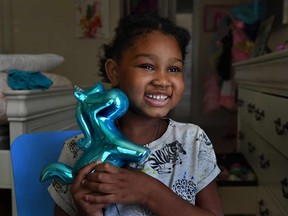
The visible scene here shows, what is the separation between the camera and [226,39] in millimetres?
3248

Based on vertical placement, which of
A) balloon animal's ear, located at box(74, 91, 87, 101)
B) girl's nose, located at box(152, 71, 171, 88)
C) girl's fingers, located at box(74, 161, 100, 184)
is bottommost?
girl's fingers, located at box(74, 161, 100, 184)

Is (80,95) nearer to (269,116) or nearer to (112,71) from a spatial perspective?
(112,71)

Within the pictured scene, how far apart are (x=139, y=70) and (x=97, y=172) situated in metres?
0.19

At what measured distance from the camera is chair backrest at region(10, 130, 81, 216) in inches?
36.4

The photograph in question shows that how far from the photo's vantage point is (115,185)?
570 mm

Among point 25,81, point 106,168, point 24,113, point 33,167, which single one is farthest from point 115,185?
point 25,81

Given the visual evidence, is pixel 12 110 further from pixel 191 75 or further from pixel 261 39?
pixel 191 75

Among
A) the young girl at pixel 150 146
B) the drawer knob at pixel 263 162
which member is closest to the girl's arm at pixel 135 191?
the young girl at pixel 150 146

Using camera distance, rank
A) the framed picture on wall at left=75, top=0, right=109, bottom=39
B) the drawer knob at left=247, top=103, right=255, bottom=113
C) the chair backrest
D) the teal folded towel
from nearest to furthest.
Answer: the chair backrest → the teal folded towel → the drawer knob at left=247, top=103, right=255, bottom=113 → the framed picture on wall at left=75, top=0, right=109, bottom=39

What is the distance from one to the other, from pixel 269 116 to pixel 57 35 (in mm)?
1447

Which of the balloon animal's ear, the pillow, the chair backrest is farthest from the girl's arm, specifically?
the pillow

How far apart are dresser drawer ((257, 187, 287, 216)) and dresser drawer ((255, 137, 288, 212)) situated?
0.08 ft

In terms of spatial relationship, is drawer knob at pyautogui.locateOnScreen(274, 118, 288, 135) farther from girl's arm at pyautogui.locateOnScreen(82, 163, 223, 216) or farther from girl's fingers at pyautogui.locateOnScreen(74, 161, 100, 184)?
girl's fingers at pyautogui.locateOnScreen(74, 161, 100, 184)

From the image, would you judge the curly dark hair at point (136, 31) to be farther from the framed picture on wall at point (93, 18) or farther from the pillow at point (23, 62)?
the framed picture on wall at point (93, 18)
